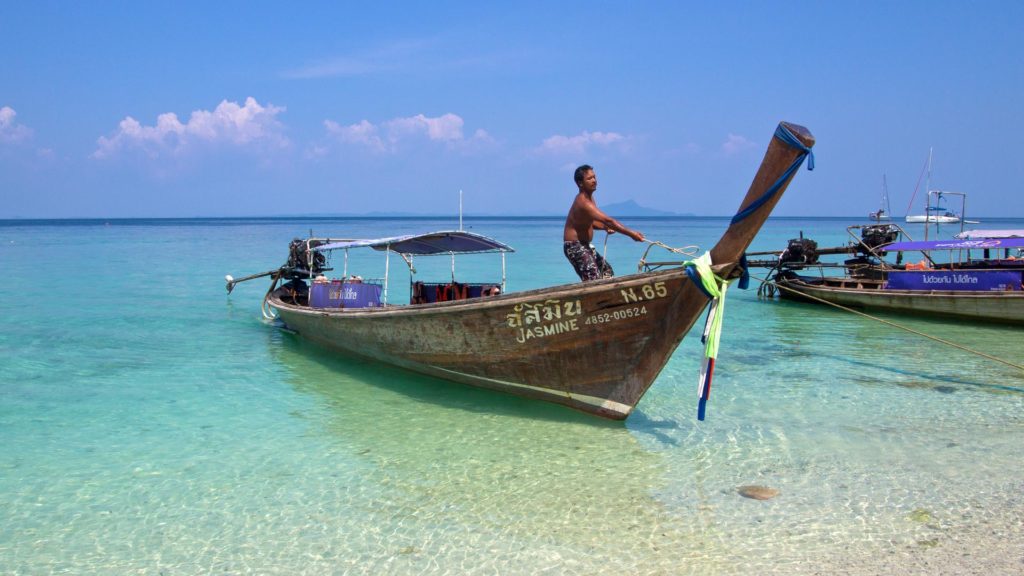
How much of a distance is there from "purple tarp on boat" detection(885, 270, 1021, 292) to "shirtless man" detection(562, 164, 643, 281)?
11.1 m

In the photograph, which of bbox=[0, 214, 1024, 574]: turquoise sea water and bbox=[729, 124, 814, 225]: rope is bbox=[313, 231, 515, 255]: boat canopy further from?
bbox=[729, 124, 814, 225]: rope

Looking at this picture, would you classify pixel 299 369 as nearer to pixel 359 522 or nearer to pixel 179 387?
pixel 179 387

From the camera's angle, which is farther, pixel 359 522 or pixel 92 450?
pixel 92 450

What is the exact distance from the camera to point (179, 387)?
925 centimetres

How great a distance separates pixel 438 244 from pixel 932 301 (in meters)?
10.9

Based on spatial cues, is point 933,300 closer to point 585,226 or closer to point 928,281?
point 928,281

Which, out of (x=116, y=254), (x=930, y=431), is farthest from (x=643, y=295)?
(x=116, y=254)

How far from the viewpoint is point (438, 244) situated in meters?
10.9

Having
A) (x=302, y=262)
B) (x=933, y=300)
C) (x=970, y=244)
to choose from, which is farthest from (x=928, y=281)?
(x=302, y=262)

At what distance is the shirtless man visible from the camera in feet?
22.0

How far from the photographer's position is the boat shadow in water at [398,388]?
25.1ft

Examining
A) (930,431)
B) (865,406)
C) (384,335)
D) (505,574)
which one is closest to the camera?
(505,574)

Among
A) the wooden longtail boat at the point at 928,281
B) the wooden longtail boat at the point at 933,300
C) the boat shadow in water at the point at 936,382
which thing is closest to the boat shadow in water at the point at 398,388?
the boat shadow in water at the point at 936,382

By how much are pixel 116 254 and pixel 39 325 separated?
95.5ft
